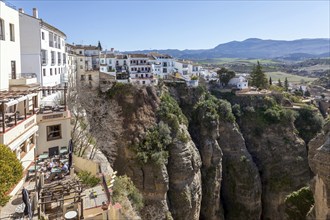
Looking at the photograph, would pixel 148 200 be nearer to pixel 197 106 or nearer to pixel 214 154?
pixel 214 154

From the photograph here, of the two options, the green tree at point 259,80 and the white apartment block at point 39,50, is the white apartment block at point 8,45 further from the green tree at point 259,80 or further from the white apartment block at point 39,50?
the green tree at point 259,80

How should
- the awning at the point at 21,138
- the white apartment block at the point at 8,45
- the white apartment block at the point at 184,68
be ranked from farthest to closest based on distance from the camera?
the white apartment block at the point at 184,68, the white apartment block at the point at 8,45, the awning at the point at 21,138

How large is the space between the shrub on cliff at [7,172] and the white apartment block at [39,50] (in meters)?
17.5

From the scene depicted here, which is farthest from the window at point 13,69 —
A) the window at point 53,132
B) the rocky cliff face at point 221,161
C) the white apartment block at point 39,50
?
the rocky cliff face at point 221,161

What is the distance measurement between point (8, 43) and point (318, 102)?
76725 millimetres

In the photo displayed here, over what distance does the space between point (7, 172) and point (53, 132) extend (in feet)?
29.6

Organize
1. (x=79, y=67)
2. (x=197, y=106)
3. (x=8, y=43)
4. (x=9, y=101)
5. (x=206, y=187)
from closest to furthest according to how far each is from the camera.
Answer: (x=9, y=101) → (x=8, y=43) → (x=206, y=187) → (x=197, y=106) → (x=79, y=67)

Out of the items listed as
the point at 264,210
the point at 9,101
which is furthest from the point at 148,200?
the point at 264,210

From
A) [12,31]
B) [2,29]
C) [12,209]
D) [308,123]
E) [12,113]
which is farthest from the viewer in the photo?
[308,123]

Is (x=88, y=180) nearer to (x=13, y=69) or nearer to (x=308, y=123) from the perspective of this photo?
(x=13, y=69)

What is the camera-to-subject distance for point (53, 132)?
821 inches

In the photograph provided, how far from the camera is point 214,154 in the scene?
44.7 metres

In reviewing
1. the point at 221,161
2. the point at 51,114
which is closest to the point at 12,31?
the point at 51,114

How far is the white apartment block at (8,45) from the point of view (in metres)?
22.3
